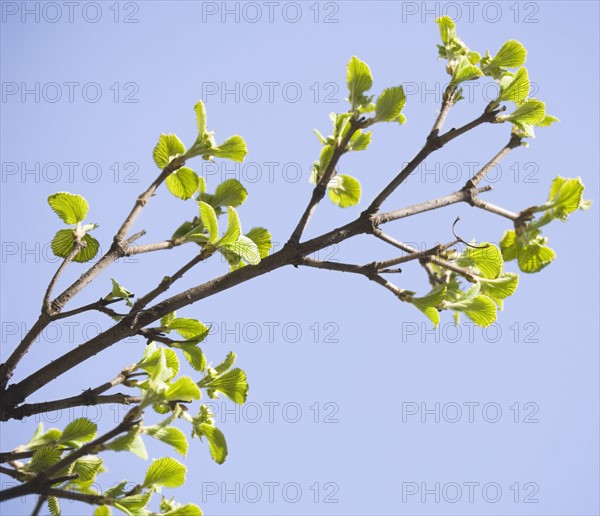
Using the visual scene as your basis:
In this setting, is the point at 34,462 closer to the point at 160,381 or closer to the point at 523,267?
the point at 160,381

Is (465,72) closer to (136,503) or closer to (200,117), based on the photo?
(200,117)

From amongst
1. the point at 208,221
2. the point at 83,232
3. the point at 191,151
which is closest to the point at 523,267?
the point at 208,221

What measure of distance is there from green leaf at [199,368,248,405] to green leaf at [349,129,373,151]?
0.74 m

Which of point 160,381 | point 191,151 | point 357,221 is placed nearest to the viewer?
point 160,381

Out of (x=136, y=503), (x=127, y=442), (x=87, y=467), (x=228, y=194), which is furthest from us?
(x=228, y=194)

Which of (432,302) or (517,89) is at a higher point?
(517,89)

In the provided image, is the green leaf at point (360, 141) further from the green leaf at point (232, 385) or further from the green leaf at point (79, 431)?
the green leaf at point (79, 431)

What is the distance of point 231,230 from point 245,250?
6 cm

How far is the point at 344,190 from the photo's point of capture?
221 centimetres

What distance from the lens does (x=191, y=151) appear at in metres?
1.99

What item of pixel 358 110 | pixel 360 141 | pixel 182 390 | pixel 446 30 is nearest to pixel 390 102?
pixel 358 110

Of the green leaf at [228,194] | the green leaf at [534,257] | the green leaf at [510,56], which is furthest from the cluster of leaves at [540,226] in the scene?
the green leaf at [228,194]

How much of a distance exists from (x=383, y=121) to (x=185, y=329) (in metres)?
0.81

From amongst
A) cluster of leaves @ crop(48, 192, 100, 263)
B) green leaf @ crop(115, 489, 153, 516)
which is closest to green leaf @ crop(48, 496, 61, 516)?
green leaf @ crop(115, 489, 153, 516)
